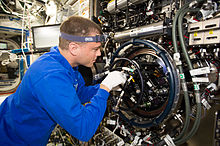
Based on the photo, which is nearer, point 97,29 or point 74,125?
point 74,125

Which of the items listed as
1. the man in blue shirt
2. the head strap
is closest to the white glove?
the man in blue shirt

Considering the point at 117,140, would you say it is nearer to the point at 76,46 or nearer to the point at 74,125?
the point at 74,125

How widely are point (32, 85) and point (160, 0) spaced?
163 centimetres

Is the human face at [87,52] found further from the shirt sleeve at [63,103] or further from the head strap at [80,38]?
the shirt sleeve at [63,103]

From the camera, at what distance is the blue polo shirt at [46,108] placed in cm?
83

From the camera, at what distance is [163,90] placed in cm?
128

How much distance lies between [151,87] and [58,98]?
1026 millimetres

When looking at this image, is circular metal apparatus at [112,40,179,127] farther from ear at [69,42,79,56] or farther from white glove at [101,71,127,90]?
ear at [69,42,79,56]

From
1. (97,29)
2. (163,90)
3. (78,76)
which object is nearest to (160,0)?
(97,29)

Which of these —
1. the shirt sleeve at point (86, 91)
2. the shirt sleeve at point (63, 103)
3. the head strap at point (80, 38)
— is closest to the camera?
the shirt sleeve at point (63, 103)

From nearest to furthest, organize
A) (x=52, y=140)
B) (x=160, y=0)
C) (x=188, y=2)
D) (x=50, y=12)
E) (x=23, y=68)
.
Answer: (x=188, y=2) < (x=160, y=0) < (x=52, y=140) < (x=50, y=12) < (x=23, y=68)

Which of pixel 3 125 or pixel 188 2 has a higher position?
pixel 188 2

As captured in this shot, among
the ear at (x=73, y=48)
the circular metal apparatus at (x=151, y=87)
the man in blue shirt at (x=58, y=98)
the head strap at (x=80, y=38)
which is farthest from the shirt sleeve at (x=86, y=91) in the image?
the head strap at (x=80, y=38)

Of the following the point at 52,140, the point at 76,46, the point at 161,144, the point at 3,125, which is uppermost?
the point at 76,46
